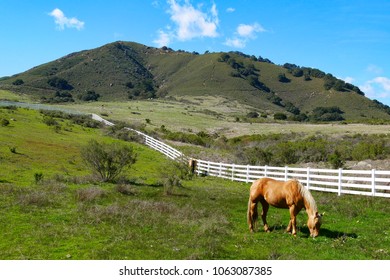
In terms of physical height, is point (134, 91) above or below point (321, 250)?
above

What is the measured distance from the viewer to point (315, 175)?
1906 centimetres

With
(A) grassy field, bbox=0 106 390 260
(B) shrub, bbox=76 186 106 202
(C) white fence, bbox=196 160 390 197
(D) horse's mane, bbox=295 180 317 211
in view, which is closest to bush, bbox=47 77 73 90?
(C) white fence, bbox=196 160 390 197

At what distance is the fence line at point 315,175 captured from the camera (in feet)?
54.4

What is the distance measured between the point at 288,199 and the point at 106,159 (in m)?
13.0

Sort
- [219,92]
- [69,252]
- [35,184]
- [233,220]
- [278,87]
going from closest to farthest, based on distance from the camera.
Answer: [69,252] < [233,220] < [35,184] < [219,92] < [278,87]

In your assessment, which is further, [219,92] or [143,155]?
[219,92]

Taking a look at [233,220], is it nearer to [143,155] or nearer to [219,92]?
[143,155]

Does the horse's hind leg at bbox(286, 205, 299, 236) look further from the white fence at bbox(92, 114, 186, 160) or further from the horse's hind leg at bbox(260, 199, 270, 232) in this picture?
the white fence at bbox(92, 114, 186, 160)

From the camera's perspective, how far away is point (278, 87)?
163m

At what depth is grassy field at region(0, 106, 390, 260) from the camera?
870 cm

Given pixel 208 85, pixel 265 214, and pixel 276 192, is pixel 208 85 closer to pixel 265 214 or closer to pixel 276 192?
pixel 265 214
